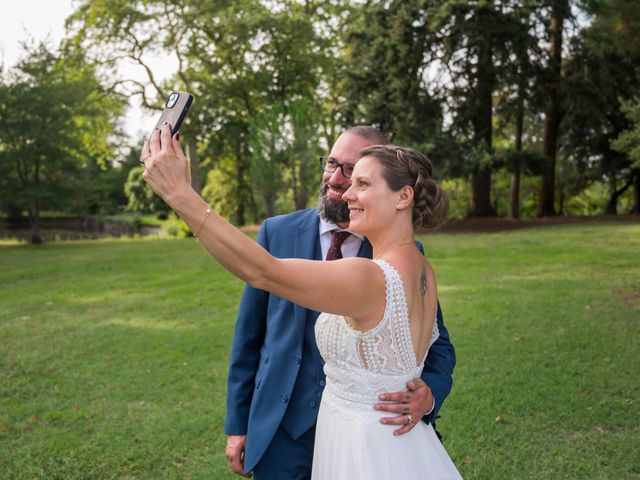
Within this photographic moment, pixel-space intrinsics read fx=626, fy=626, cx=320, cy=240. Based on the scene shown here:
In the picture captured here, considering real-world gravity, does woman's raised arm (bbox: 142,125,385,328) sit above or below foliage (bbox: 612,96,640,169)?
below

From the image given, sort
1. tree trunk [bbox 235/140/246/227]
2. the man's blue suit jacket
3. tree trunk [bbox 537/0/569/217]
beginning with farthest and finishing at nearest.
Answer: tree trunk [bbox 235/140/246/227] → tree trunk [bbox 537/0/569/217] → the man's blue suit jacket

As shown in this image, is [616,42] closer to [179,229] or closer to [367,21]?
[367,21]

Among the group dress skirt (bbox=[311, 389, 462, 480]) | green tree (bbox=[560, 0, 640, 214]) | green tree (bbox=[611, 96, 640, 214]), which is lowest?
dress skirt (bbox=[311, 389, 462, 480])

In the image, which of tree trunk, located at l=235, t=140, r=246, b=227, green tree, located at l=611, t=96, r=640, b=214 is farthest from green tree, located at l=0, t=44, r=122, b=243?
green tree, located at l=611, t=96, r=640, b=214

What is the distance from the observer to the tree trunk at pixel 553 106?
22.2 metres

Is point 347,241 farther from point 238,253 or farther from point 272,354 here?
point 238,253

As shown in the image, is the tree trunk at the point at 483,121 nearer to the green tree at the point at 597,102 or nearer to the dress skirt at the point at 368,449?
the green tree at the point at 597,102

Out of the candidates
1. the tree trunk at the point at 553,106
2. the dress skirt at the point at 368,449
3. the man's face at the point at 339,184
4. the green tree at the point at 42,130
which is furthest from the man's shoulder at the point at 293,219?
the green tree at the point at 42,130

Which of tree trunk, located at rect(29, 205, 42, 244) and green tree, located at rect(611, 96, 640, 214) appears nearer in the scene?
green tree, located at rect(611, 96, 640, 214)

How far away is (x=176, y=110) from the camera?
1950mm

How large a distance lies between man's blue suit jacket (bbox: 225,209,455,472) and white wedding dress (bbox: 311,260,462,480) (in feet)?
0.93

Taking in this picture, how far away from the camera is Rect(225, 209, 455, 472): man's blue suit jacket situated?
2752 millimetres

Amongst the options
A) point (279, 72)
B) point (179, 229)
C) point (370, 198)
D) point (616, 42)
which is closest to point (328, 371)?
point (370, 198)

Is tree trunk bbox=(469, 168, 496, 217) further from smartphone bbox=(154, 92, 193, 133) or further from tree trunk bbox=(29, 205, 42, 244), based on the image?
smartphone bbox=(154, 92, 193, 133)
